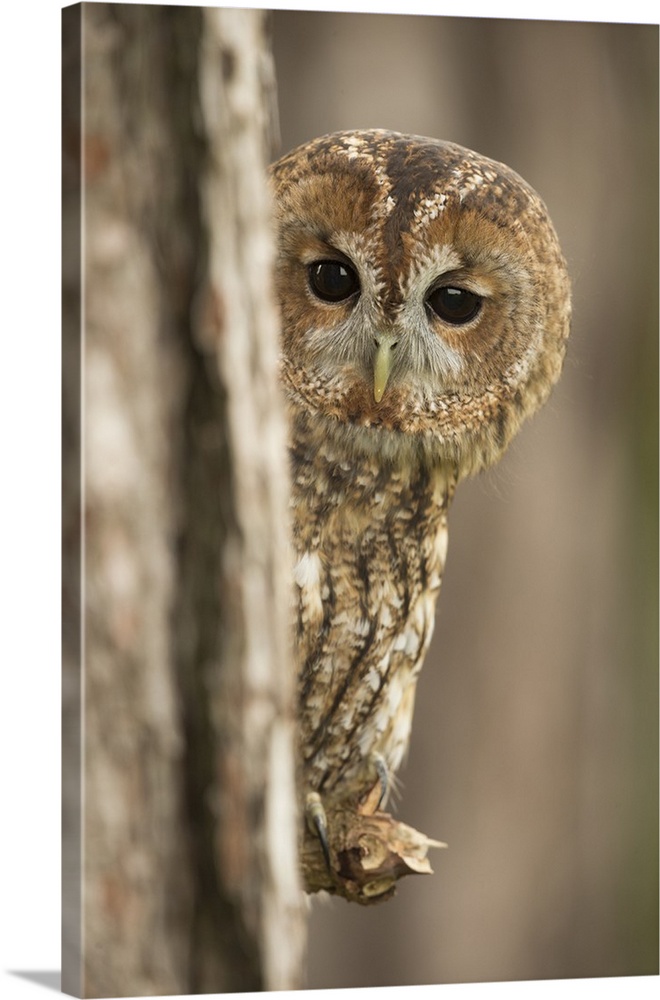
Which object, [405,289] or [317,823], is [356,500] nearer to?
[405,289]

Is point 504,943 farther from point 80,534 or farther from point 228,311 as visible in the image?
point 228,311

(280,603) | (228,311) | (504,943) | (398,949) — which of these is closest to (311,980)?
(398,949)

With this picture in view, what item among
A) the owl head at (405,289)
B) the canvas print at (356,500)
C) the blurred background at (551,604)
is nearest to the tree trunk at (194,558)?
the canvas print at (356,500)

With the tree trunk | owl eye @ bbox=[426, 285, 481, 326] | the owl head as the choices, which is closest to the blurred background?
the owl head
